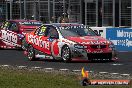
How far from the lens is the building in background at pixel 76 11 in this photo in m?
41.7

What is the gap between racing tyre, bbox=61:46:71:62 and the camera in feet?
→ 61.7

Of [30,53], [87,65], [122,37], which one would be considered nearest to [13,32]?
[122,37]

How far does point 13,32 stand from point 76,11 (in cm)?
1792

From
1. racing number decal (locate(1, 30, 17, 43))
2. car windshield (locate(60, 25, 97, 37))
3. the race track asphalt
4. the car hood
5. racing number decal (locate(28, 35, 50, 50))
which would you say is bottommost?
the race track asphalt

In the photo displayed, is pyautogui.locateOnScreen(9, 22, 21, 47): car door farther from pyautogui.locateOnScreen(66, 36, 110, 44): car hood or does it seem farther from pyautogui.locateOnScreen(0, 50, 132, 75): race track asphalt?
pyautogui.locateOnScreen(66, 36, 110, 44): car hood

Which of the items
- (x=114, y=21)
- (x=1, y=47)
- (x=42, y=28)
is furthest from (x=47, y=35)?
(x=114, y=21)

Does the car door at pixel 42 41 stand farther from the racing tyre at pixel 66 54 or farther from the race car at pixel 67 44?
the racing tyre at pixel 66 54

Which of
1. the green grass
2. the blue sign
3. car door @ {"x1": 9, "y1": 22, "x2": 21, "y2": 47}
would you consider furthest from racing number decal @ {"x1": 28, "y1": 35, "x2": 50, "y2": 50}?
the blue sign

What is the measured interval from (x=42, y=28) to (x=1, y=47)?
23.5 ft

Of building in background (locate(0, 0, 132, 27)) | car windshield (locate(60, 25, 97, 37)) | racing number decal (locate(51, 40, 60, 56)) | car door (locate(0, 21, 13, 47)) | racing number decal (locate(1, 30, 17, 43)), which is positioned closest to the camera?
racing number decal (locate(51, 40, 60, 56))

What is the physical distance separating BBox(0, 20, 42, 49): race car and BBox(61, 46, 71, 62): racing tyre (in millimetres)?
7496

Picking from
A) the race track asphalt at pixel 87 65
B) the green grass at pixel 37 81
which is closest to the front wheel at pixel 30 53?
the race track asphalt at pixel 87 65

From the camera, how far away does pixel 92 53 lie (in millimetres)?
18734

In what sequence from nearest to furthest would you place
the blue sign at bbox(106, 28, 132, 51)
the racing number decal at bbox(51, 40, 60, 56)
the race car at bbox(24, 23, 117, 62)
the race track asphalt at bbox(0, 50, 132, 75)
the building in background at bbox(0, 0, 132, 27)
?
the race track asphalt at bbox(0, 50, 132, 75), the race car at bbox(24, 23, 117, 62), the racing number decal at bbox(51, 40, 60, 56), the blue sign at bbox(106, 28, 132, 51), the building in background at bbox(0, 0, 132, 27)
